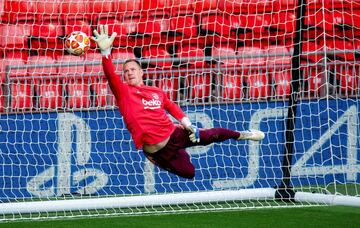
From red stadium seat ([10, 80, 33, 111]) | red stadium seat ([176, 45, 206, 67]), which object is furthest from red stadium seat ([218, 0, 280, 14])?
red stadium seat ([10, 80, 33, 111])

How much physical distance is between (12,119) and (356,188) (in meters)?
4.19

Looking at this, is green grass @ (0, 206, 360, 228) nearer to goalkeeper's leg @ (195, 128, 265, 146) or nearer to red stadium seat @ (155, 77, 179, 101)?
goalkeeper's leg @ (195, 128, 265, 146)

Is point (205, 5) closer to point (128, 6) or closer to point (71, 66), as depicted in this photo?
point (128, 6)

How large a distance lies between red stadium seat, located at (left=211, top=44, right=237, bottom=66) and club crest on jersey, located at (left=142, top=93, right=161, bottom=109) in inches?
118

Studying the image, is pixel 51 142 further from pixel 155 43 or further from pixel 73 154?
pixel 155 43

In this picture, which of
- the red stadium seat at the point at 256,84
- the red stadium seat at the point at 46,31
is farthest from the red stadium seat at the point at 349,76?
the red stadium seat at the point at 46,31

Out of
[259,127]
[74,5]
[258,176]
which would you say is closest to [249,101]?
[259,127]

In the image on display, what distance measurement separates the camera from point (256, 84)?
10.1 meters

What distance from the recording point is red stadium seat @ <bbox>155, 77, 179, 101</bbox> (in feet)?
33.0

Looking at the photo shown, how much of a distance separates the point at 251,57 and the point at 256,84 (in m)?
0.35

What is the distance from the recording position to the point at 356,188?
938 centimetres

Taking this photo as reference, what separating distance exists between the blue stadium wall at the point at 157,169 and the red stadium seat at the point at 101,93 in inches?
18.3

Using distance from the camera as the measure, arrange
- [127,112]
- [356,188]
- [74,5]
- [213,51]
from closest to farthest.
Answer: [127,112], [356,188], [213,51], [74,5]

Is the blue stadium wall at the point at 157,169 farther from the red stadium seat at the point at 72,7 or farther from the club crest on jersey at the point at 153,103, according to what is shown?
the club crest on jersey at the point at 153,103
